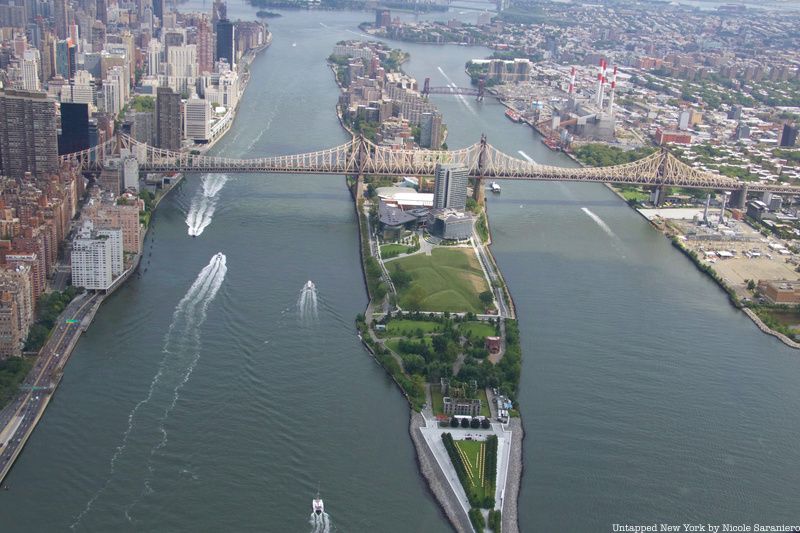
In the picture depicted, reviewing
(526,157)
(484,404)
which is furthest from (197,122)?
(484,404)

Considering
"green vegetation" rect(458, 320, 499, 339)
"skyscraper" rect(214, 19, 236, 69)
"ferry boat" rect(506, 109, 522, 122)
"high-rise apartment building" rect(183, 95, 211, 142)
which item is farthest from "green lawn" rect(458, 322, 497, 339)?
"skyscraper" rect(214, 19, 236, 69)

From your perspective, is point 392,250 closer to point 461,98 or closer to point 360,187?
point 360,187

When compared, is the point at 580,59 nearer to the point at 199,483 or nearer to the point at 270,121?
the point at 270,121

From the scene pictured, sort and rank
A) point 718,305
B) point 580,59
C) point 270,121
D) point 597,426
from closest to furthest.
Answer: point 597,426, point 718,305, point 270,121, point 580,59

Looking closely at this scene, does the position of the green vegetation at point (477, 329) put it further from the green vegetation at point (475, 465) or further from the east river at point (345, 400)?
the green vegetation at point (475, 465)

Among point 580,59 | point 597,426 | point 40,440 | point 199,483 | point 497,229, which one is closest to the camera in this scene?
point 199,483

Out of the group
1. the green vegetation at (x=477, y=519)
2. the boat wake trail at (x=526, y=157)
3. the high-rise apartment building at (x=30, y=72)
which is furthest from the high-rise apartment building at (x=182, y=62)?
the green vegetation at (x=477, y=519)

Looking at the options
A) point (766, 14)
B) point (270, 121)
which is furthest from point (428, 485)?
point (766, 14)
